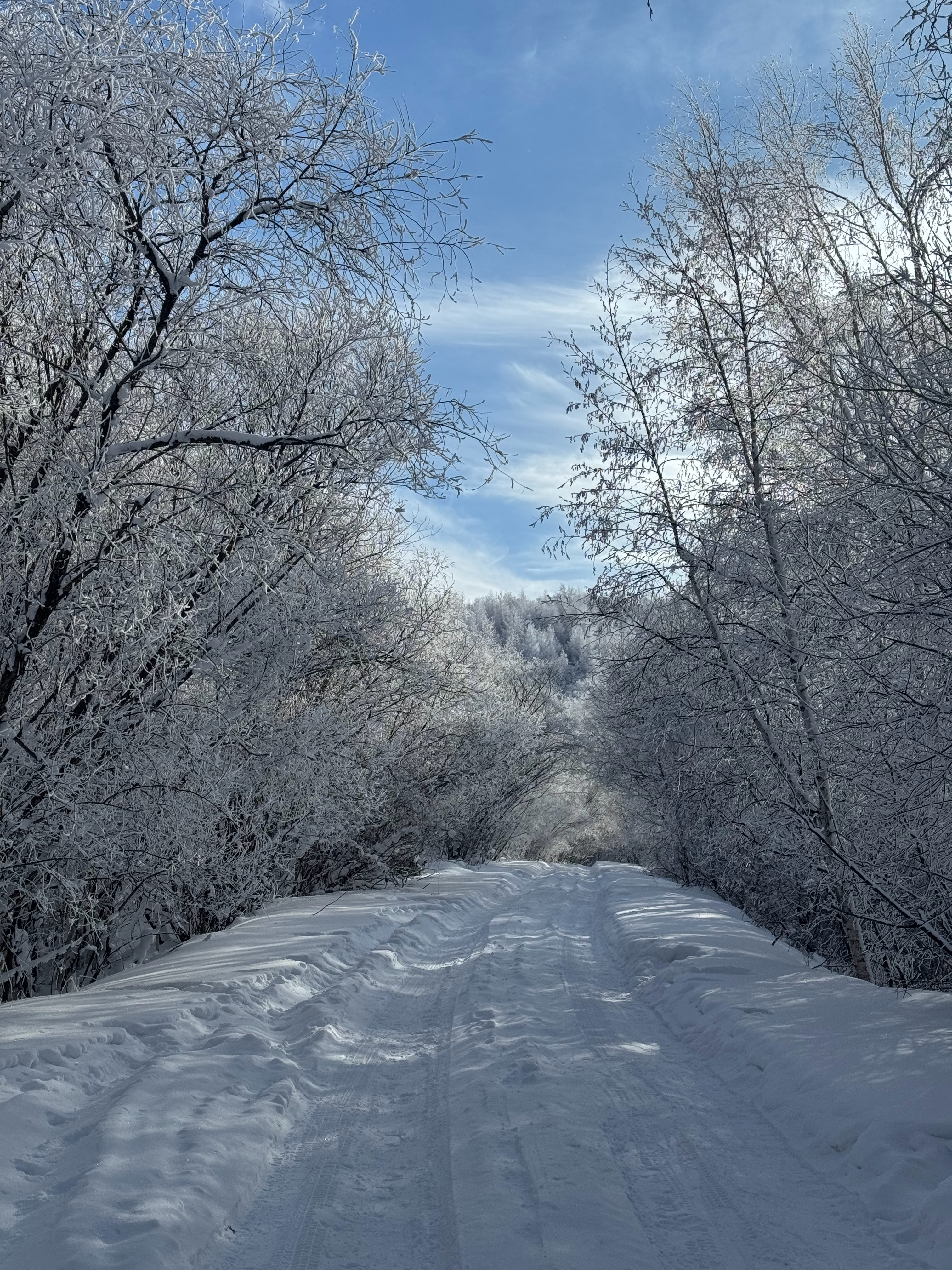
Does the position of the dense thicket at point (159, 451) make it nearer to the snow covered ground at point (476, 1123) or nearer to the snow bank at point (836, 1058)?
the snow covered ground at point (476, 1123)

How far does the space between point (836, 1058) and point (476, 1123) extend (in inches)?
89.7

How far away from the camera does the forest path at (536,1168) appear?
131 inches

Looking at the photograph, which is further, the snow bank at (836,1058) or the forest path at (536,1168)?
the snow bank at (836,1058)

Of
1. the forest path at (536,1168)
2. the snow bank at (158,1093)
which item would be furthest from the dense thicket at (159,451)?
the forest path at (536,1168)

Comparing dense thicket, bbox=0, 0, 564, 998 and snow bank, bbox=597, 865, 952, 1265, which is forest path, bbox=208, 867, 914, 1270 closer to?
snow bank, bbox=597, 865, 952, 1265

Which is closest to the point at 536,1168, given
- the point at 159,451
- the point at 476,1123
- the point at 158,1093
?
the point at 476,1123

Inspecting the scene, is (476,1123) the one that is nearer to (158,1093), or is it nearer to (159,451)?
(158,1093)

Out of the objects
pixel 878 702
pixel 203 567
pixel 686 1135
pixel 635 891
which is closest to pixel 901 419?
pixel 878 702

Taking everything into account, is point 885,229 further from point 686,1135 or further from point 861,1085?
point 686,1135

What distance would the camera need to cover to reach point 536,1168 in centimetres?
396

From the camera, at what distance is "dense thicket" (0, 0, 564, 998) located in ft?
15.2

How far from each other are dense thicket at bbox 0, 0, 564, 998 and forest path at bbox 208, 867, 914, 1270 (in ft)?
9.70

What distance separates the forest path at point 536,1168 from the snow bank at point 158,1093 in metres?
0.22

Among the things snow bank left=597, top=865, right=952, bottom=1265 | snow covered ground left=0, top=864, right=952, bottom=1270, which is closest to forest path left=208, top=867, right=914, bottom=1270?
snow covered ground left=0, top=864, right=952, bottom=1270
